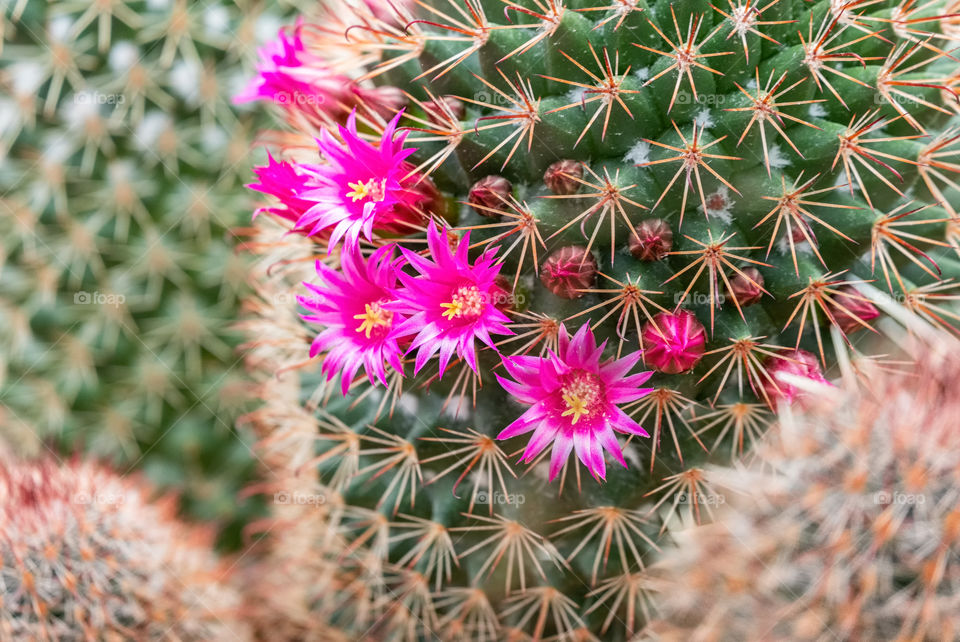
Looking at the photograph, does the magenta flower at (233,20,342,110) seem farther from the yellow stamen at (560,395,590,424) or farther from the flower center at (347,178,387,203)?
the yellow stamen at (560,395,590,424)

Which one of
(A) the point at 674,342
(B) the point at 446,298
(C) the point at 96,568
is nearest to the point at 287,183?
(B) the point at 446,298

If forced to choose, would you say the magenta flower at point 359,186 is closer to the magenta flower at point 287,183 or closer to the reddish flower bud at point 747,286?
the magenta flower at point 287,183

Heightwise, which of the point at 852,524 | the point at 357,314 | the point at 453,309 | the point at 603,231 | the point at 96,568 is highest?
the point at 603,231

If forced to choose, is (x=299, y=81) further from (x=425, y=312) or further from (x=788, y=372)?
(x=788, y=372)

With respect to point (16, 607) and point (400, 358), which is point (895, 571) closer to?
point (400, 358)

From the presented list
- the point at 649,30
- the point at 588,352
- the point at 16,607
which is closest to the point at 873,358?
the point at 588,352
